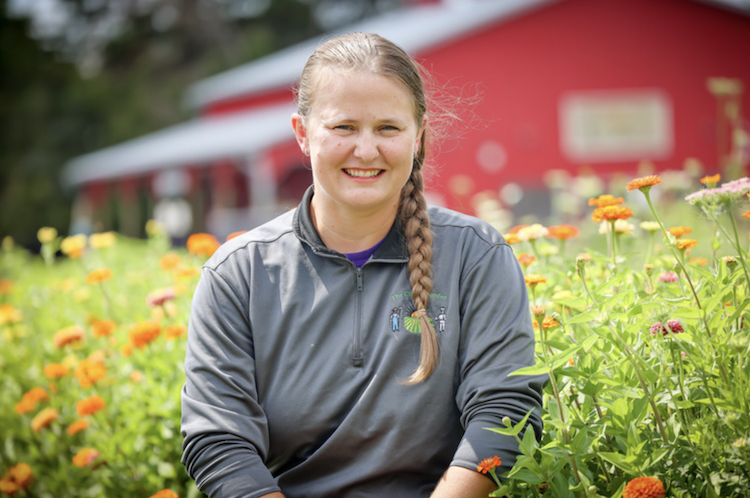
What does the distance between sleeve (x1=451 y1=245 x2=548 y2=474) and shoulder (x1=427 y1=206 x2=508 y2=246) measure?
0.13 ft

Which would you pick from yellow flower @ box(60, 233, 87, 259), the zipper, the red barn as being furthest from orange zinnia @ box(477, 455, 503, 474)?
the red barn

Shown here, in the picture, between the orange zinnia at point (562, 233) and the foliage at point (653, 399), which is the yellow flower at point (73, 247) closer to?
the orange zinnia at point (562, 233)

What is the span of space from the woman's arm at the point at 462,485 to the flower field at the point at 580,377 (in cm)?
5

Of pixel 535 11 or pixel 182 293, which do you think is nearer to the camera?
pixel 182 293

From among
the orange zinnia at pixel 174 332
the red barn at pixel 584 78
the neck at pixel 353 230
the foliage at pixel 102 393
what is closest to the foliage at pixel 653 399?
the neck at pixel 353 230

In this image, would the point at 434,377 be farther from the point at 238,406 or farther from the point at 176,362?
the point at 176,362

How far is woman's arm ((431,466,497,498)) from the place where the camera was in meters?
1.59

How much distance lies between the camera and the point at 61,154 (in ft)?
90.0

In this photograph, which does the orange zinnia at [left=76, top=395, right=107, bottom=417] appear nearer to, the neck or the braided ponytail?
the neck

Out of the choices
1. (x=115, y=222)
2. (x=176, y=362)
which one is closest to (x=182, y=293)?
(x=176, y=362)

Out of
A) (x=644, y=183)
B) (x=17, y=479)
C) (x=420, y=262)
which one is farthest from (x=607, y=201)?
(x=17, y=479)

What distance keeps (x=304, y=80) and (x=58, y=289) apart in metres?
3.24

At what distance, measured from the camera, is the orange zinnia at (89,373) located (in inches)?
105

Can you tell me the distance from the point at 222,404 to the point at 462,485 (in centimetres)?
59
